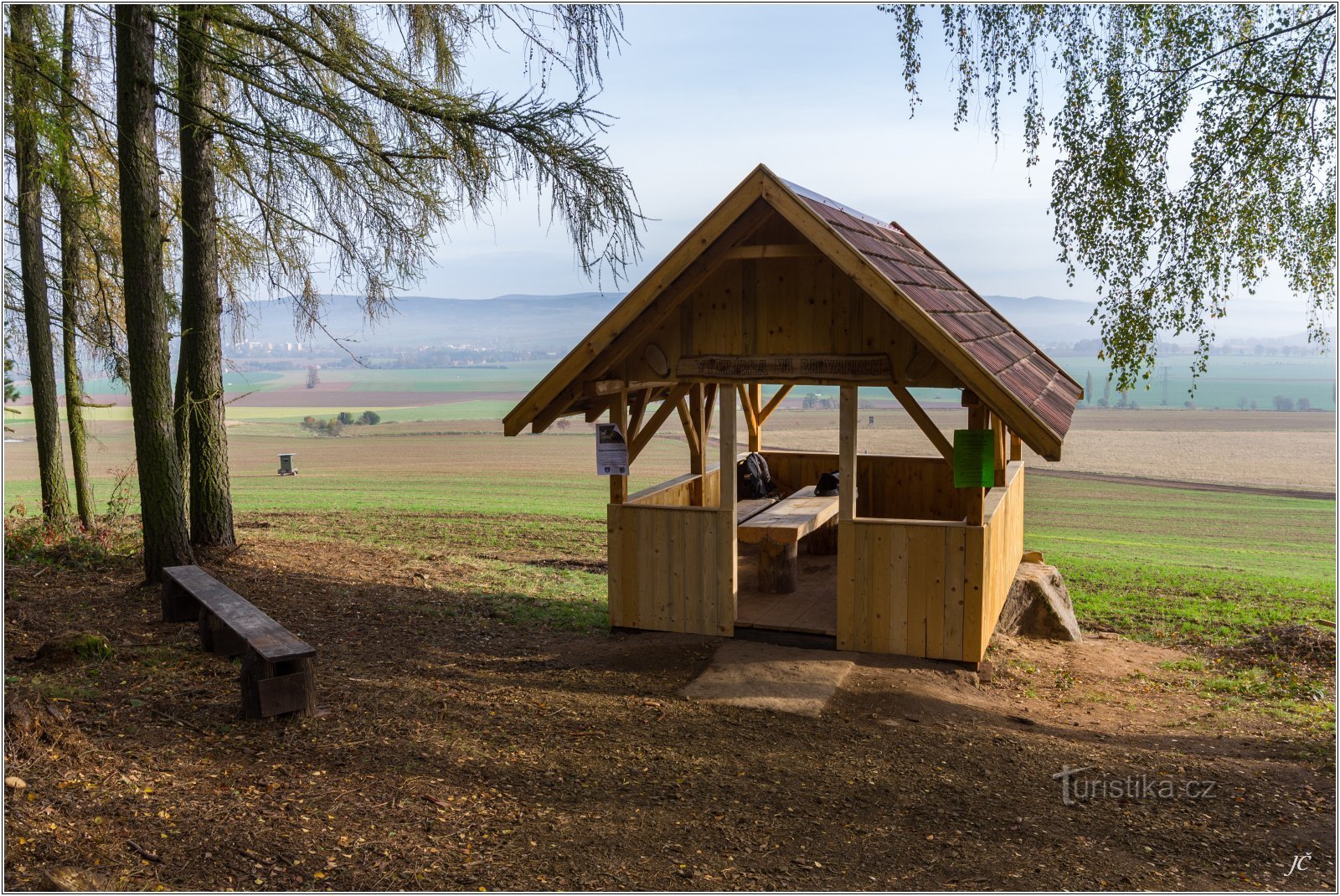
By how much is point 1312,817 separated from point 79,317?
14.3m

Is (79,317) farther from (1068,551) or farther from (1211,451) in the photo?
(1211,451)

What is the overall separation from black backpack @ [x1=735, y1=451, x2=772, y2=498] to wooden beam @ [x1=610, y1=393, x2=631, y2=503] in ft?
13.7

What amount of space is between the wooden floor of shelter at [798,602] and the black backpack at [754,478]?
944 mm

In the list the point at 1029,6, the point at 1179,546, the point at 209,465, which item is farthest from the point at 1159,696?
the point at 1179,546

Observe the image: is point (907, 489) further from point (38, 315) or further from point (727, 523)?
point (38, 315)

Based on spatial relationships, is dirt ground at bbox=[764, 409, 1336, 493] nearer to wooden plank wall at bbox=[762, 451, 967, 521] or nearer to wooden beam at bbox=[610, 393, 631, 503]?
wooden plank wall at bbox=[762, 451, 967, 521]

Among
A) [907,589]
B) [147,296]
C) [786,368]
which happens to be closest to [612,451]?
[786,368]

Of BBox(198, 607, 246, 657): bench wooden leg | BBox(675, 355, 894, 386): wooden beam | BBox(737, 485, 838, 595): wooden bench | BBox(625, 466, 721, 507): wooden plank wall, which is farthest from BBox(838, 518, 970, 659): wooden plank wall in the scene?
BBox(198, 607, 246, 657): bench wooden leg

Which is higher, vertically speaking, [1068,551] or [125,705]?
[125,705]

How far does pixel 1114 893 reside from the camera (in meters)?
4.66

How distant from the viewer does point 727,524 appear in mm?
8719

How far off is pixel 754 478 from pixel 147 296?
7257 mm

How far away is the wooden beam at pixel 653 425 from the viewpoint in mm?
9242

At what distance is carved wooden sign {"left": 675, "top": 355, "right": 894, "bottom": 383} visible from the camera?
816cm
